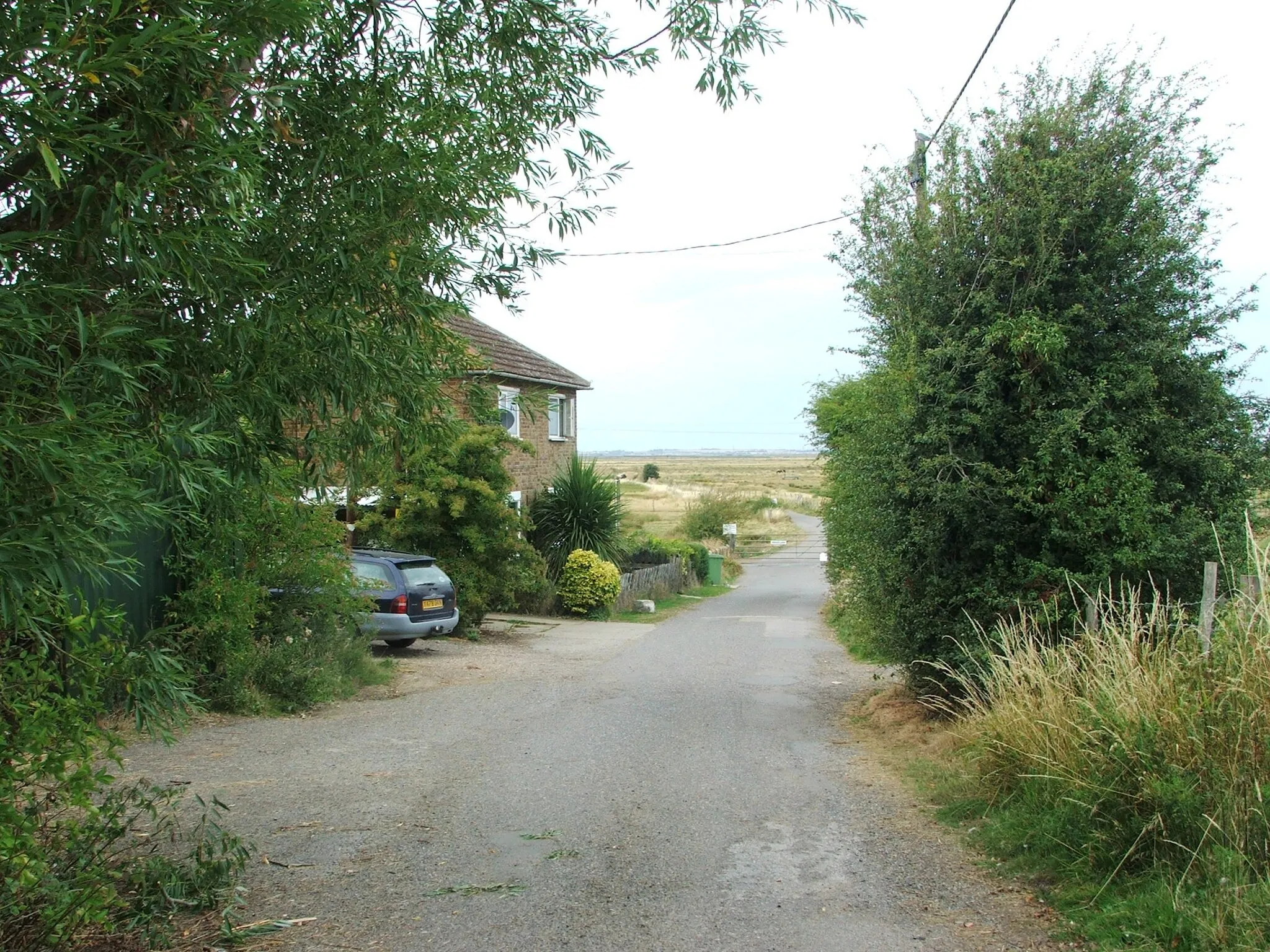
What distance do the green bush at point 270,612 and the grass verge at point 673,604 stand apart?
12039 millimetres

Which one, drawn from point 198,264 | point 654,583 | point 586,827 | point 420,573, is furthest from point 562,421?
point 198,264

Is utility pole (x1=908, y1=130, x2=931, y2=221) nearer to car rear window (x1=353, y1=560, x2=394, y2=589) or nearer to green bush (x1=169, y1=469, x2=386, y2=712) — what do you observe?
green bush (x1=169, y1=469, x2=386, y2=712)

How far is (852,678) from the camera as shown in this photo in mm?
14055

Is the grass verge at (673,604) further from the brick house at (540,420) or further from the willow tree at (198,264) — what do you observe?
the willow tree at (198,264)

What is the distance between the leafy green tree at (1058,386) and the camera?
852cm

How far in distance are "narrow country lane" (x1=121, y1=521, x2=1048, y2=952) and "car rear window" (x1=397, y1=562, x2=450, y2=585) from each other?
3022mm

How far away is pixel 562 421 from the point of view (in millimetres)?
27016

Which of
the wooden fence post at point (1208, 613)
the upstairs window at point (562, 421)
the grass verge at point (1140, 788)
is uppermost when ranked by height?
the upstairs window at point (562, 421)

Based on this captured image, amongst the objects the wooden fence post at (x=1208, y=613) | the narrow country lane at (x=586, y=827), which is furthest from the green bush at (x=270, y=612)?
the wooden fence post at (x=1208, y=613)

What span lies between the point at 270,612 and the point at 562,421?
641 inches

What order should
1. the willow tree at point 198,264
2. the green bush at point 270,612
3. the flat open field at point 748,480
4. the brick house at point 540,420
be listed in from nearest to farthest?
the willow tree at point 198,264 < the green bush at point 270,612 < the brick house at point 540,420 < the flat open field at point 748,480

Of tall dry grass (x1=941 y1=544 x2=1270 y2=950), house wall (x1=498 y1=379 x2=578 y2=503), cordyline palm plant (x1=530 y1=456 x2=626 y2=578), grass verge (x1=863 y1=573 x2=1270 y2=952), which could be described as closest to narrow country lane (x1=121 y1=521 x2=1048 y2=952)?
grass verge (x1=863 y1=573 x2=1270 y2=952)

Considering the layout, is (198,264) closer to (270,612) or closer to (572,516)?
(270,612)

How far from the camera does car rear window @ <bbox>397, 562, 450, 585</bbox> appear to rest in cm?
1498
